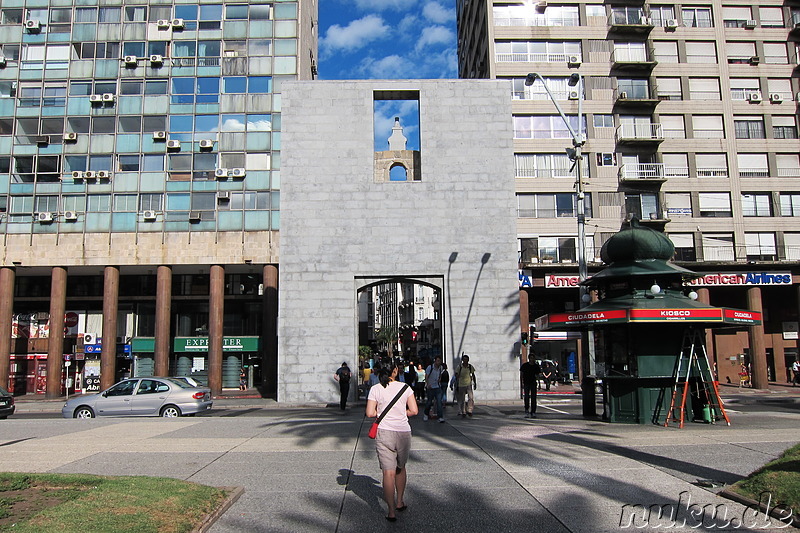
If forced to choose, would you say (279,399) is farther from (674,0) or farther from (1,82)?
(674,0)

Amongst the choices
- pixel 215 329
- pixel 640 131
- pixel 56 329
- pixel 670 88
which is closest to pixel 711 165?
pixel 640 131

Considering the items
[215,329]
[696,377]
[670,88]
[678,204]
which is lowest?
[696,377]

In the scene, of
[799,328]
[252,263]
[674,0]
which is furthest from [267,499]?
[674,0]

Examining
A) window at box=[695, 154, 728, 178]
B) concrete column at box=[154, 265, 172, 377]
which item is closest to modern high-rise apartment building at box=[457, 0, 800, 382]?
window at box=[695, 154, 728, 178]

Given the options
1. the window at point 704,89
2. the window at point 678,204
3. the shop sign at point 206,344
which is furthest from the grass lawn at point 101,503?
the window at point 704,89

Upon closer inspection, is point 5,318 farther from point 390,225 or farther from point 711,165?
point 711,165

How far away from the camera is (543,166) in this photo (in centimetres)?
4053

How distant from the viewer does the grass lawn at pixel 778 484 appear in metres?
7.04

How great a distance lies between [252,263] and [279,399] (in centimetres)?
1358

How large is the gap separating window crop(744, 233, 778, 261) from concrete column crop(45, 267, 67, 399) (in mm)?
41469

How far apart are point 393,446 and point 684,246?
37269 mm

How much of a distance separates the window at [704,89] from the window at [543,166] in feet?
29.2

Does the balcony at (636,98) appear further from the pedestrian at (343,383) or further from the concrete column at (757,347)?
the pedestrian at (343,383)

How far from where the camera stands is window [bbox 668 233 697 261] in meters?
39.8
